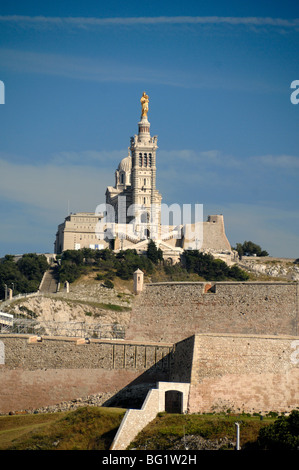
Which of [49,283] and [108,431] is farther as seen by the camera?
[49,283]

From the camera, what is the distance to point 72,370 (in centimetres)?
4859

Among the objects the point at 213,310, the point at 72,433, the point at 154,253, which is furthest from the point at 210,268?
the point at 72,433

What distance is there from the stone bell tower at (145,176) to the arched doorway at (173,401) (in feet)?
256

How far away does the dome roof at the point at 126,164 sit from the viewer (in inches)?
5044

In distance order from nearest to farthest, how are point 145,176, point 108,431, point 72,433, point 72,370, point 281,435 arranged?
point 281,435 → point 108,431 → point 72,433 → point 72,370 → point 145,176

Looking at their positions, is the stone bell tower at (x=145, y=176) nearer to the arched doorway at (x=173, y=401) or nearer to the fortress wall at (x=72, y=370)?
the fortress wall at (x=72, y=370)

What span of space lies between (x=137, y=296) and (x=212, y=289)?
4.90m

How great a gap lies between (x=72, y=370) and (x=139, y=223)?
70847 mm

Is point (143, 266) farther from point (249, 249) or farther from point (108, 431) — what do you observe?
point (108, 431)

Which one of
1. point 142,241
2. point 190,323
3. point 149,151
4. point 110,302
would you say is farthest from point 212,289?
point 149,151

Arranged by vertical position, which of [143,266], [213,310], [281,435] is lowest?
[281,435]

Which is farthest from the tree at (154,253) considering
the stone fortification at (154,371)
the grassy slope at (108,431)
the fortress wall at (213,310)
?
the grassy slope at (108,431)

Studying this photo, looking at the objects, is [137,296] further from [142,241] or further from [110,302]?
[142,241]

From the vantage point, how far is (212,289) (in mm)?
47312
